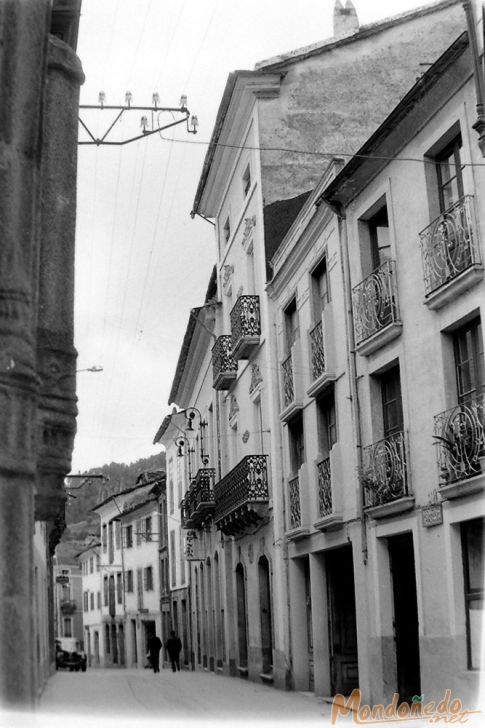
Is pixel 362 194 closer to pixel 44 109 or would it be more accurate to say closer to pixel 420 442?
pixel 420 442

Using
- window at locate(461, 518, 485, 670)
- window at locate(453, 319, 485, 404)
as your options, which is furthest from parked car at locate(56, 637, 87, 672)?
window at locate(453, 319, 485, 404)

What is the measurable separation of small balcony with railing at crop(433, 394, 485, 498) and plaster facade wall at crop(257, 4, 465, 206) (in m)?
12.1

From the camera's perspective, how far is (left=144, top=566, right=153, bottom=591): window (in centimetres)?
5529

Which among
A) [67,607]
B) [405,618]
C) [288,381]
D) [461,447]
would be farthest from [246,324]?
[67,607]

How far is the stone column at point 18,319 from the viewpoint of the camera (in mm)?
4090

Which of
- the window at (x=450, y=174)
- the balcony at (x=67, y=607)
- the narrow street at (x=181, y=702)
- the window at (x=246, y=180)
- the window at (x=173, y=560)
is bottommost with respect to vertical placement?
the narrow street at (x=181, y=702)

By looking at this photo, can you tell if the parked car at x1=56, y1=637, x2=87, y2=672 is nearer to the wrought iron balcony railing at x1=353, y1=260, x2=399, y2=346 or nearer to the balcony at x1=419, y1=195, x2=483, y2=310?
the wrought iron balcony railing at x1=353, y1=260, x2=399, y2=346

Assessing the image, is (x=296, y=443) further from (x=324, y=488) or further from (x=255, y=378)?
(x=324, y=488)

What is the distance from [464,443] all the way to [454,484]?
561 millimetres

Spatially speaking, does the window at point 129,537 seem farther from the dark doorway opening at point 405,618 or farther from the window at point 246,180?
the dark doorway opening at point 405,618

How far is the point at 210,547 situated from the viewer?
1385 inches

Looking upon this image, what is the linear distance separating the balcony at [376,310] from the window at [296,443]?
17.3 ft

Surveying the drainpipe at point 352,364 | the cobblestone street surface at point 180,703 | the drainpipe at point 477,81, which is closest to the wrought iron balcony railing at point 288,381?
the drainpipe at point 352,364

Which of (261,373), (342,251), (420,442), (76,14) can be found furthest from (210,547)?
(76,14)
